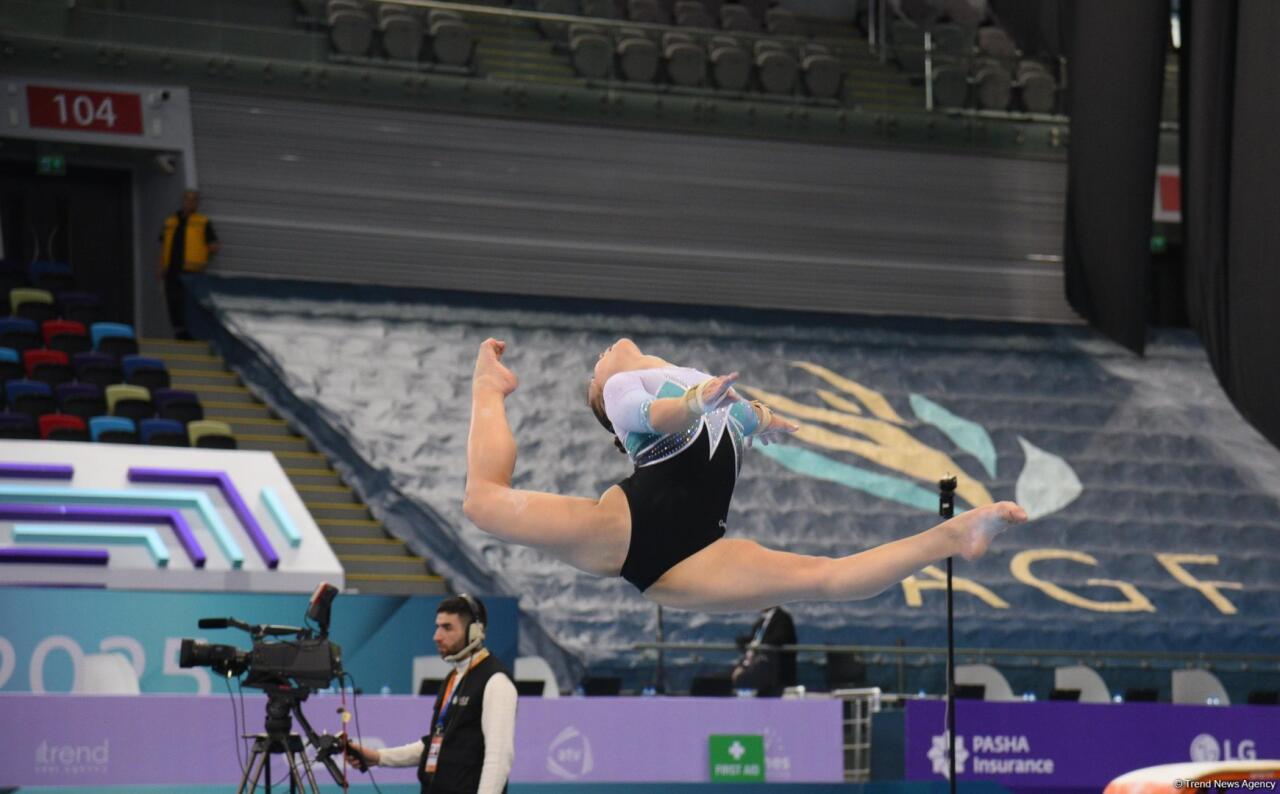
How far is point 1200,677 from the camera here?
12.5 m

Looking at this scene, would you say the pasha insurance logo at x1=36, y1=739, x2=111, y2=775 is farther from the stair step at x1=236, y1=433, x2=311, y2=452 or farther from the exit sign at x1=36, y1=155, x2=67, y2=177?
the exit sign at x1=36, y1=155, x2=67, y2=177

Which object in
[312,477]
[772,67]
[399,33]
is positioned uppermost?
[399,33]

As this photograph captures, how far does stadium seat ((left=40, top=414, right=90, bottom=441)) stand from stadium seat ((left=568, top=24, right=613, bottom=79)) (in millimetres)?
6702

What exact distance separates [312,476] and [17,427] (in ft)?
9.38

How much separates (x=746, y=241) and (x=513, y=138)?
2.62m

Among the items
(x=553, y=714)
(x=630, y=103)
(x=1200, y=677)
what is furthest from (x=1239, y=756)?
(x=630, y=103)

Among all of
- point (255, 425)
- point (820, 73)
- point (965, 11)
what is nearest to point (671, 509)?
point (255, 425)

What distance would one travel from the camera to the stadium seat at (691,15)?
19.1 meters

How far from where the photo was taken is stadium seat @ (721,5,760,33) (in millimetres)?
19188

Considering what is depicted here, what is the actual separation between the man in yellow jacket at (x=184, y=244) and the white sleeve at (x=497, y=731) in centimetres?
1053

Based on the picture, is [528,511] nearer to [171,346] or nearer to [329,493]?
[329,493]

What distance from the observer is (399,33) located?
17.0 metres

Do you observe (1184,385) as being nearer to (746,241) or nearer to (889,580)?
(746,241)

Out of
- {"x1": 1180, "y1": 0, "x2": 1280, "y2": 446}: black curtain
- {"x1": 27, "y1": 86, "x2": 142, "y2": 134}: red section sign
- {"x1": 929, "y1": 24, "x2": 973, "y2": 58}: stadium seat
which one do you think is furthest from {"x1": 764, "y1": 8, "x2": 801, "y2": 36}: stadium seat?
{"x1": 27, "y1": 86, "x2": 142, "y2": 134}: red section sign
